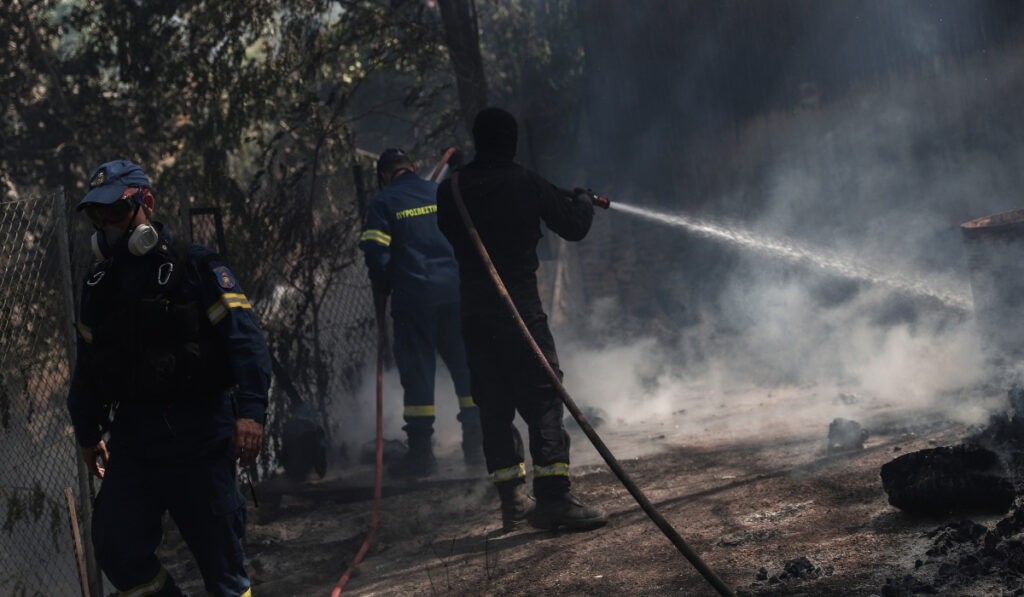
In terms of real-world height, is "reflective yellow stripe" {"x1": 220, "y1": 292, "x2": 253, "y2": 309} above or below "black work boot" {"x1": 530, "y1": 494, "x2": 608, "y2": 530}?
above

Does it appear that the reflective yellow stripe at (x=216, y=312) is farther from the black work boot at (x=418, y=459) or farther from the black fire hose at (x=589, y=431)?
the black work boot at (x=418, y=459)

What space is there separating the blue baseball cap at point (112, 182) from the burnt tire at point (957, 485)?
3234 mm

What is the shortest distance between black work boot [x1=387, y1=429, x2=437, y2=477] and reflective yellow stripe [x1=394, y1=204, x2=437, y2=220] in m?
1.52

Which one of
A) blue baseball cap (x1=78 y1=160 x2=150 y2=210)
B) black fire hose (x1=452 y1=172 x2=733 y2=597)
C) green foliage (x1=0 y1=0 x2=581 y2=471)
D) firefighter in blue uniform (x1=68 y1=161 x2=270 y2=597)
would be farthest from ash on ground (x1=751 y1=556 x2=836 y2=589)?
green foliage (x1=0 y1=0 x2=581 y2=471)

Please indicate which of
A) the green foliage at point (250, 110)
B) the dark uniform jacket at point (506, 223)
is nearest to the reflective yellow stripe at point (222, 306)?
the dark uniform jacket at point (506, 223)

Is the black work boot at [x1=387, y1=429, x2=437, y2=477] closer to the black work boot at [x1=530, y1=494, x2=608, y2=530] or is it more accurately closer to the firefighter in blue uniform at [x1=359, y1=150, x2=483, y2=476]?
the firefighter in blue uniform at [x1=359, y1=150, x2=483, y2=476]

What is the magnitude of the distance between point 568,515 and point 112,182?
2688 millimetres

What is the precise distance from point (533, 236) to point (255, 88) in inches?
200

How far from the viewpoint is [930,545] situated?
11.7ft

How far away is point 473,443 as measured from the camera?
6.84 meters

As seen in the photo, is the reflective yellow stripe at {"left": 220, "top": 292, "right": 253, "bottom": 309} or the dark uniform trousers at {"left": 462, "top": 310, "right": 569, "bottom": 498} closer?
the reflective yellow stripe at {"left": 220, "top": 292, "right": 253, "bottom": 309}

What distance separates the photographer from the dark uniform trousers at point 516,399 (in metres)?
4.96

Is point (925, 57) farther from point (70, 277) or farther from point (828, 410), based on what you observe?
point (70, 277)

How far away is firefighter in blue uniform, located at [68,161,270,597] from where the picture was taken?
10.6ft
